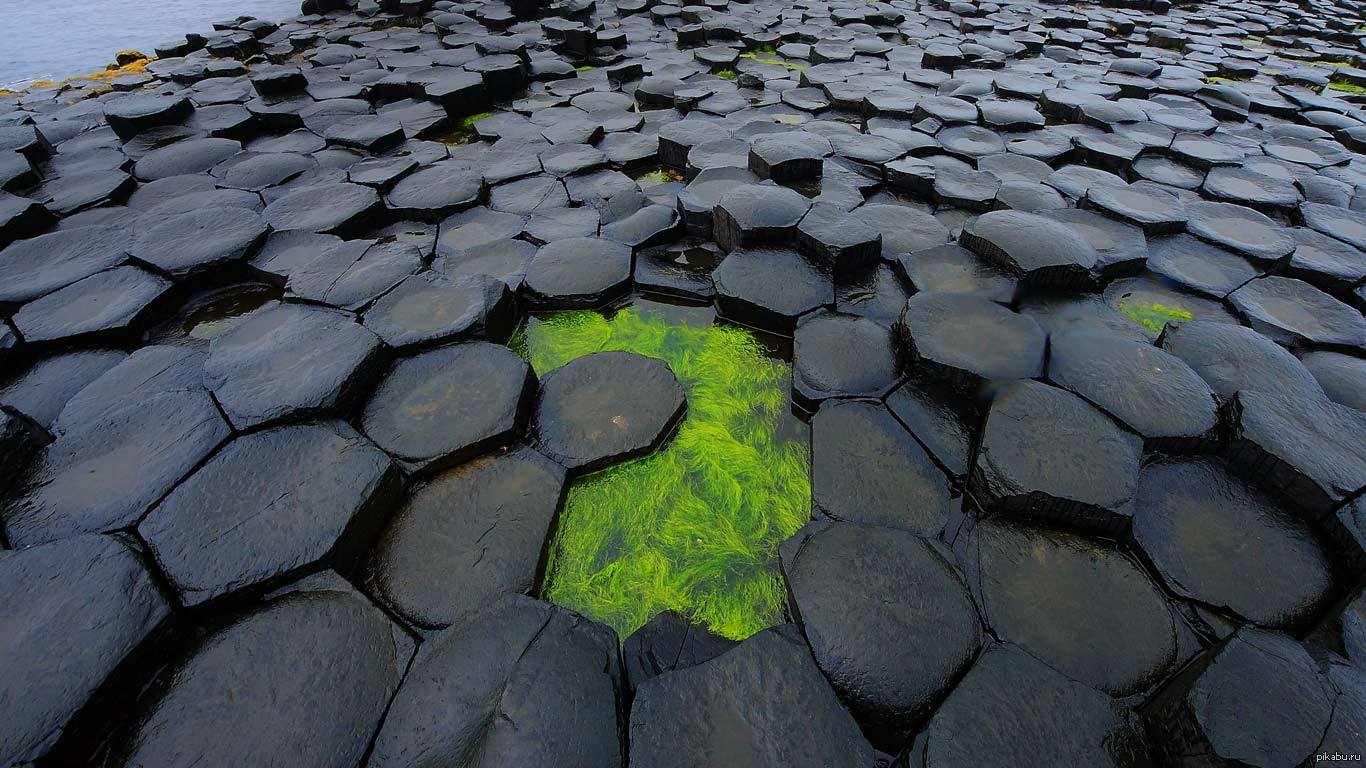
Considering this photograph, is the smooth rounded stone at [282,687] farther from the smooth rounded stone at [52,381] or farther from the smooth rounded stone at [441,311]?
the smooth rounded stone at [52,381]

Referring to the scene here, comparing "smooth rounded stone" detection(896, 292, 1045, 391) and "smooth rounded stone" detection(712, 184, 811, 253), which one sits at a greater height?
"smooth rounded stone" detection(712, 184, 811, 253)

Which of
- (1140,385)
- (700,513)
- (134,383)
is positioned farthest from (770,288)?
(134,383)

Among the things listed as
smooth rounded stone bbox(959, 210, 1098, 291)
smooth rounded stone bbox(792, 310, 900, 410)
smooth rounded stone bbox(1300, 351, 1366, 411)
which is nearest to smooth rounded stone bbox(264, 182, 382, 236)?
smooth rounded stone bbox(792, 310, 900, 410)

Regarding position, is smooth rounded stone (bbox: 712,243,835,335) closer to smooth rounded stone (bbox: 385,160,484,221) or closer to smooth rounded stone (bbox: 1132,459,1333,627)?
smooth rounded stone (bbox: 1132,459,1333,627)

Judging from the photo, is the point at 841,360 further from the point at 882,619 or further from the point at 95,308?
the point at 95,308

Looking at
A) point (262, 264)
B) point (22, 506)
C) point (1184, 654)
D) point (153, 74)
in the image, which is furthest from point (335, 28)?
point (1184, 654)

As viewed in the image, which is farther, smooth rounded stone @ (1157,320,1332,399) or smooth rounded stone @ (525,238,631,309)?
smooth rounded stone @ (525,238,631,309)
